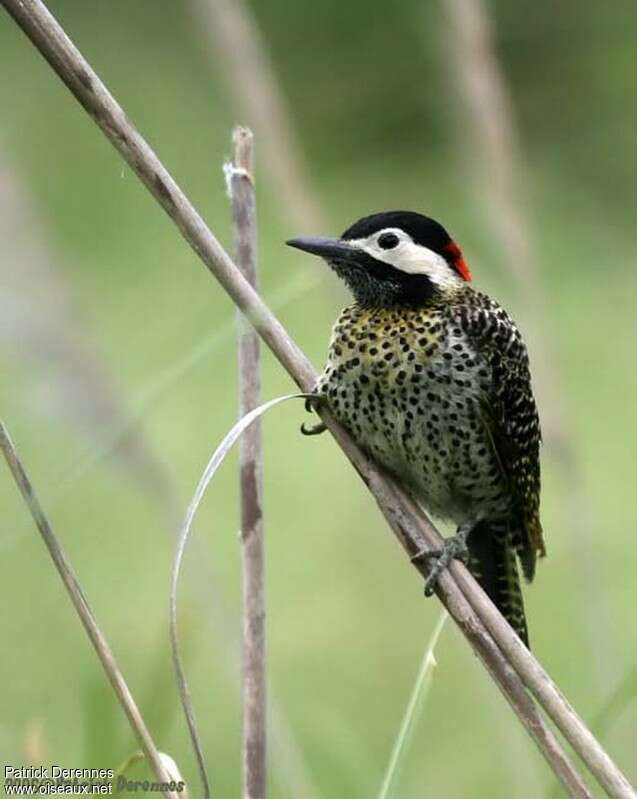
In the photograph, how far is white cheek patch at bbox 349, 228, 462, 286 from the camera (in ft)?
5.80

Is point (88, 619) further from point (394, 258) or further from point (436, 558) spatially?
point (394, 258)

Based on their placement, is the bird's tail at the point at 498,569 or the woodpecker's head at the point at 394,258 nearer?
the woodpecker's head at the point at 394,258

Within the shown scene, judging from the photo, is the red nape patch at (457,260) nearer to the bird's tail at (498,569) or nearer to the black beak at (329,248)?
the black beak at (329,248)

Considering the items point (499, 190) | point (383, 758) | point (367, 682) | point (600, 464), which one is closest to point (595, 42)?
point (600, 464)

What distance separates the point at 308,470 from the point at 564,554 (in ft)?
3.13

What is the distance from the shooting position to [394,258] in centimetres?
179

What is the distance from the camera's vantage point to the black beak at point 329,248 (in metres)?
1.68

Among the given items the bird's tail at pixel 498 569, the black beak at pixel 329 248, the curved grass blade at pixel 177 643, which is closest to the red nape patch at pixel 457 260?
the black beak at pixel 329 248

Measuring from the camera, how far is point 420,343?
1791mm

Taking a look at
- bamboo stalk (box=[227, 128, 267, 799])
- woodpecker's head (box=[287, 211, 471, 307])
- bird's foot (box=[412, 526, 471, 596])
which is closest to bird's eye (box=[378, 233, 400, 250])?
woodpecker's head (box=[287, 211, 471, 307])

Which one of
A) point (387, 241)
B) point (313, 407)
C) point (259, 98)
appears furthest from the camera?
point (259, 98)

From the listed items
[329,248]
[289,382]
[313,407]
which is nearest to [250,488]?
[313,407]

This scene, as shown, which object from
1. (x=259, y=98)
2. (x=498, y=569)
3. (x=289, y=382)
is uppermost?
(x=259, y=98)

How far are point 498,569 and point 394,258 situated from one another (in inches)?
13.8
